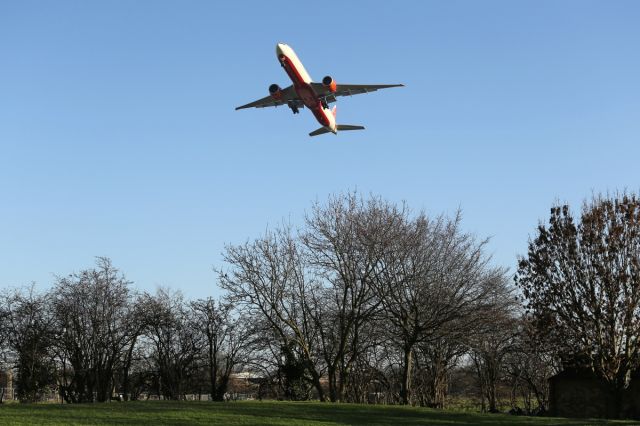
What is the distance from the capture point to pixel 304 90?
39.9 metres

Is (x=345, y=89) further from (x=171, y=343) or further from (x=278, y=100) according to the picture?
(x=171, y=343)

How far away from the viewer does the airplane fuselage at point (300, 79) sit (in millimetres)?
38062

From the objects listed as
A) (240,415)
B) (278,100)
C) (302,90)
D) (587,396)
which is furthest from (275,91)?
(587,396)

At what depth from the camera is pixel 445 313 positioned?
38750 mm

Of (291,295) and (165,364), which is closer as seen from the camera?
(291,295)

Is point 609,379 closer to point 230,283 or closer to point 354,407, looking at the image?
point 354,407

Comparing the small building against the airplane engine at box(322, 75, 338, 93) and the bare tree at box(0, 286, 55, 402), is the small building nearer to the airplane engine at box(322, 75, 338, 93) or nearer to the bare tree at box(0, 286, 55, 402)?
the airplane engine at box(322, 75, 338, 93)

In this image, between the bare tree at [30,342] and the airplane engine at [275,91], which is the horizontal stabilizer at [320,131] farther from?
the bare tree at [30,342]

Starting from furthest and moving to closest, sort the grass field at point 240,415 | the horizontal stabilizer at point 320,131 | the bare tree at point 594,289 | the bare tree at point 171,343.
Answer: the bare tree at point 171,343 < the horizontal stabilizer at point 320,131 < the bare tree at point 594,289 < the grass field at point 240,415

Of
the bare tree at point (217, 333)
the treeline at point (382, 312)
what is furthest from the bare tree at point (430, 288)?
the bare tree at point (217, 333)

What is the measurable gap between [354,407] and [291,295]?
37.5 feet

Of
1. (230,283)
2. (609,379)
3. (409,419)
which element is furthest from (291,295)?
(609,379)

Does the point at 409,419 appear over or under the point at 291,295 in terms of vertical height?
under

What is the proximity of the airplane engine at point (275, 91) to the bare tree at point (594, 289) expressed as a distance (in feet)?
54.5
